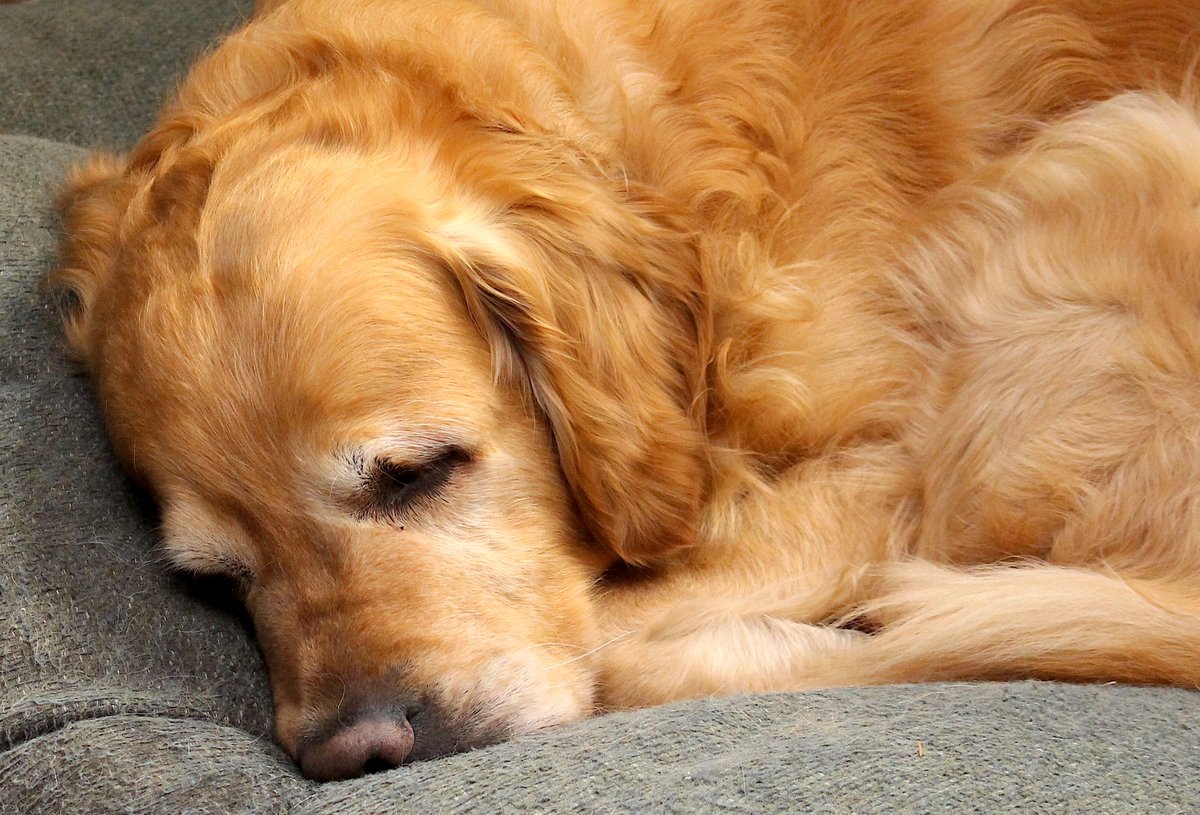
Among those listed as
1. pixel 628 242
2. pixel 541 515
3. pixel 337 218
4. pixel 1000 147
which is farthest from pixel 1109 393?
pixel 337 218

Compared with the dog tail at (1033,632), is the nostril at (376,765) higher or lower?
lower

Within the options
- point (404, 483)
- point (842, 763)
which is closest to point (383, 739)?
point (404, 483)

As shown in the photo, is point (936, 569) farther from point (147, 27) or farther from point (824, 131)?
point (147, 27)

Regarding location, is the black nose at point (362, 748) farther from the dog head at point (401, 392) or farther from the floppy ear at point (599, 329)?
the floppy ear at point (599, 329)

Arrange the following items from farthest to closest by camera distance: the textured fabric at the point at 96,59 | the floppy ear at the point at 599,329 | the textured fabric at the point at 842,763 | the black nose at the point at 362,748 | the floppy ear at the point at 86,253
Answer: the textured fabric at the point at 96,59, the floppy ear at the point at 86,253, the floppy ear at the point at 599,329, the black nose at the point at 362,748, the textured fabric at the point at 842,763

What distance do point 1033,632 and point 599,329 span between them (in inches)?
32.0

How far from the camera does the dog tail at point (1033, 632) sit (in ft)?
5.57

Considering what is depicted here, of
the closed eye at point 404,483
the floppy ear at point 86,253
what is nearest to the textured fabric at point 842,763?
the closed eye at point 404,483

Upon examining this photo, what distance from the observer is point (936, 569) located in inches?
74.0

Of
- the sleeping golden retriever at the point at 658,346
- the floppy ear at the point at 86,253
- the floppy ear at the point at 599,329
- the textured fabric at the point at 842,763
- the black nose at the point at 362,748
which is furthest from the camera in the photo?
the floppy ear at the point at 86,253

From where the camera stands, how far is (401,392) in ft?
5.49

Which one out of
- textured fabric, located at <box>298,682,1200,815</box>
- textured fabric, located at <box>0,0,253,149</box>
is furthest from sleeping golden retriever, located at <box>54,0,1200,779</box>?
textured fabric, located at <box>0,0,253,149</box>

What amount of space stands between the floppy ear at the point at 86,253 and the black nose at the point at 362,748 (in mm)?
882

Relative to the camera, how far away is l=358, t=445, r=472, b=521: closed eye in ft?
5.51
